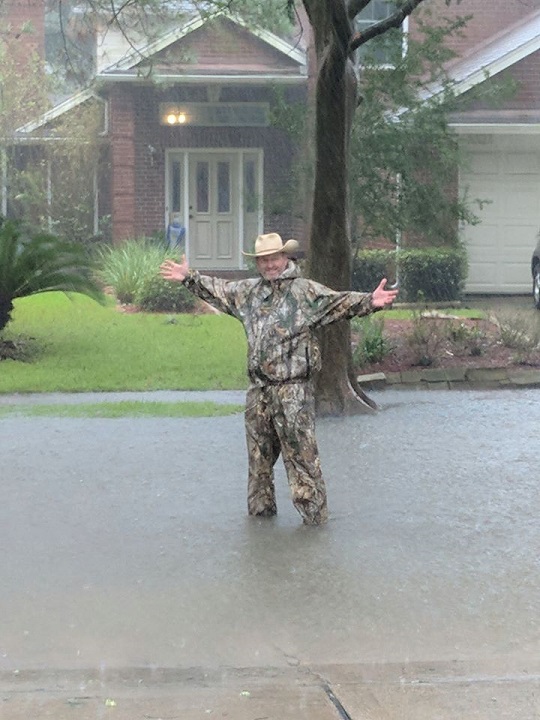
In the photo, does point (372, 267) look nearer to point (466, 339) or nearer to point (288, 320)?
point (466, 339)

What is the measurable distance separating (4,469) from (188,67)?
15.0m

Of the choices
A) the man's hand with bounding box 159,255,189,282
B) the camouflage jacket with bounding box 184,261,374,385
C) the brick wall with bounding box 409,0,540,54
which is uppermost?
the brick wall with bounding box 409,0,540,54

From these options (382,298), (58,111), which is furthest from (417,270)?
(382,298)

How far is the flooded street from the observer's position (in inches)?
210

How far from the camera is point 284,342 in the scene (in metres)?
6.90

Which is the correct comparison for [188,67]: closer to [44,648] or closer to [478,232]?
[478,232]

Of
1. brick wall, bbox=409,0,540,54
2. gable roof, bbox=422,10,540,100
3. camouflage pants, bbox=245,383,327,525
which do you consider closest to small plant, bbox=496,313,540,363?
gable roof, bbox=422,10,540,100

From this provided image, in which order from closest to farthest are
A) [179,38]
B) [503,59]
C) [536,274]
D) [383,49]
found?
1. [383,49]
2. [536,274]
3. [503,59]
4. [179,38]

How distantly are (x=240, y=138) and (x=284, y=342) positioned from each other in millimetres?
17238

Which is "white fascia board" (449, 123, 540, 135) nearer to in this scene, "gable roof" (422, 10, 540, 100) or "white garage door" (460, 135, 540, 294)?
"white garage door" (460, 135, 540, 294)

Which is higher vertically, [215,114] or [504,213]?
[215,114]

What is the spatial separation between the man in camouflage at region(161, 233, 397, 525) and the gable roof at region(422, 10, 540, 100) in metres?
11.7


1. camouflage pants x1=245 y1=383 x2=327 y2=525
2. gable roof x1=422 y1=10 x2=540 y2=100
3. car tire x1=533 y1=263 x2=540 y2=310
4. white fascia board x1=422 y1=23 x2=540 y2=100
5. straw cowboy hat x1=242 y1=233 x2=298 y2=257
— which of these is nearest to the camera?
straw cowboy hat x1=242 y1=233 x2=298 y2=257

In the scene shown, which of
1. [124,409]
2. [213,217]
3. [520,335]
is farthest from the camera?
[213,217]
